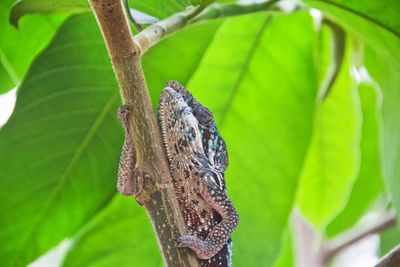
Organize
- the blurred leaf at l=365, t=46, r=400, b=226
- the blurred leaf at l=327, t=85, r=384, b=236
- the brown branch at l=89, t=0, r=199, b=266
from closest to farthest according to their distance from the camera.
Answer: the brown branch at l=89, t=0, r=199, b=266 < the blurred leaf at l=365, t=46, r=400, b=226 < the blurred leaf at l=327, t=85, r=384, b=236

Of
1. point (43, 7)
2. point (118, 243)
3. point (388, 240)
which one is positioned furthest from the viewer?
point (388, 240)

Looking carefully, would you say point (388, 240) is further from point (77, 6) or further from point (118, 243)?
point (77, 6)

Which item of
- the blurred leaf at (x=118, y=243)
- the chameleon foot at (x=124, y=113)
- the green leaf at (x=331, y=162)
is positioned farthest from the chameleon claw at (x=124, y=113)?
the green leaf at (x=331, y=162)

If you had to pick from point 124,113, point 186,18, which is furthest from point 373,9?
point 124,113

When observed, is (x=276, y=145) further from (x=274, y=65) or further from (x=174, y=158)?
(x=174, y=158)

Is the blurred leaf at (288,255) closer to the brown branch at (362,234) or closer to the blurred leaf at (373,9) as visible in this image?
the brown branch at (362,234)

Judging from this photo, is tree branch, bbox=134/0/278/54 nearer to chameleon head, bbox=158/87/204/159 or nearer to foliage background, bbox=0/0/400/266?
foliage background, bbox=0/0/400/266

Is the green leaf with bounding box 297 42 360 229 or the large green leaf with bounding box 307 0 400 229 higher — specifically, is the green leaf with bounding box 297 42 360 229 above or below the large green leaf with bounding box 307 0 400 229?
below

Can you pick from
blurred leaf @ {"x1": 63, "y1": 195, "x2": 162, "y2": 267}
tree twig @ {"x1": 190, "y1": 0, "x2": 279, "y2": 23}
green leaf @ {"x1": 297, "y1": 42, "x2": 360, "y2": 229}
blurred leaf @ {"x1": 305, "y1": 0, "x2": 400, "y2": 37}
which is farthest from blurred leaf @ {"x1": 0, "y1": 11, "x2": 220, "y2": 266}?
green leaf @ {"x1": 297, "y1": 42, "x2": 360, "y2": 229}
